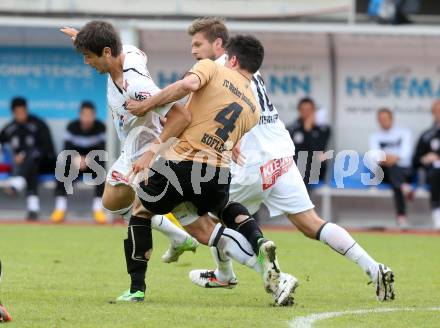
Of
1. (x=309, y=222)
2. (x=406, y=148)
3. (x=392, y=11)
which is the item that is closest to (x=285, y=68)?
(x=392, y=11)

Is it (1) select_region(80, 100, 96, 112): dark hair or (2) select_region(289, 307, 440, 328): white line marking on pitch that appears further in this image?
(1) select_region(80, 100, 96, 112): dark hair

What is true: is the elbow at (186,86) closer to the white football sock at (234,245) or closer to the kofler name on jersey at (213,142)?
the kofler name on jersey at (213,142)

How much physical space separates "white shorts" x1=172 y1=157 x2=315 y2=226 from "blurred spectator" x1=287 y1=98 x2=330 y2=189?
295 inches

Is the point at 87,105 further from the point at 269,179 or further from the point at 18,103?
the point at 269,179

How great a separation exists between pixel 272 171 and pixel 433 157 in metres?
7.79

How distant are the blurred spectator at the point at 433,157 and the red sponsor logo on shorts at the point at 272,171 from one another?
24.8 feet

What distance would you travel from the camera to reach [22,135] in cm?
1525

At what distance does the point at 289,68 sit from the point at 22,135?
4.27 m

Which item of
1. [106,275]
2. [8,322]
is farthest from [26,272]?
[8,322]

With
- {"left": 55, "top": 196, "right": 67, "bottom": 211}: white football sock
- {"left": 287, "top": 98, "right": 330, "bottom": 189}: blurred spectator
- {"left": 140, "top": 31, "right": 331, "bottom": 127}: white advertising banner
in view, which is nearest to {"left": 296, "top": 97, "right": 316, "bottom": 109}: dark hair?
{"left": 287, "top": 98, "right": 330, "bottom": 189}: blurred spectator

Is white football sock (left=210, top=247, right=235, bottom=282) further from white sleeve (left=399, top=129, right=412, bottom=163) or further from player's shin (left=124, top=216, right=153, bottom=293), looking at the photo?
white sleeve (left=399, top=129, right=412, bottom=163)

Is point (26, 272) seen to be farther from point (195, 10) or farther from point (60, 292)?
point (195, 10)

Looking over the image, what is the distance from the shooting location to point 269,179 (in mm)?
7227

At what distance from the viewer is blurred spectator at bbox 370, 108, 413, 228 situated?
14.5 metres
